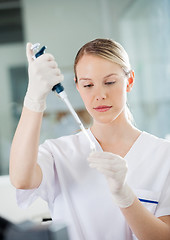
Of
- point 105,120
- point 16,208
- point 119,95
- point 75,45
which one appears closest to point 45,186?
point 105,120

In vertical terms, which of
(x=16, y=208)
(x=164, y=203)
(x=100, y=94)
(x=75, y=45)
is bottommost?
(x=16, y=208)

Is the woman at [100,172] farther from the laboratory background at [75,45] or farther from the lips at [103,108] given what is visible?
the laboratory background at [75,45]

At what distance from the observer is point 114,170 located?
3.02 ft

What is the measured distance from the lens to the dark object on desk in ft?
1.52

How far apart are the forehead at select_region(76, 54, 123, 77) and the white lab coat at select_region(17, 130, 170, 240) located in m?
0.30

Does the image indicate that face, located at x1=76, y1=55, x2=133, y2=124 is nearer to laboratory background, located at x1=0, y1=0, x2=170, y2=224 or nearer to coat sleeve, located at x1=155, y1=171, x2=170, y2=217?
coat sleeve, located at x1=155, y1=171, x2=170, y2=217

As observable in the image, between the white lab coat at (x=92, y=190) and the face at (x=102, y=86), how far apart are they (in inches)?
7.1

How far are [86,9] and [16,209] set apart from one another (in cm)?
227

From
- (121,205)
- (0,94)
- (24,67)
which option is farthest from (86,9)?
(121,205)

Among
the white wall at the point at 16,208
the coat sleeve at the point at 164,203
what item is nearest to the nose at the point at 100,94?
the coat sleeve at the point at 164,203

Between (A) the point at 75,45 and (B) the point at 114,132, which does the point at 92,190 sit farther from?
(A) the point at 75,45

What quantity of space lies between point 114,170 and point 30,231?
485 mm

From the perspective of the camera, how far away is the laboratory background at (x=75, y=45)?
3.21 meters

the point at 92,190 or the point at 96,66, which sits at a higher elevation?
the point at 96,66
